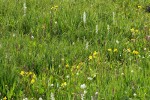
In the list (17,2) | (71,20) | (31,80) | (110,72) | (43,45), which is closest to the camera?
(31,80)

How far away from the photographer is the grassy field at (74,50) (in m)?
3.57

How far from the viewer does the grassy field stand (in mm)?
3574

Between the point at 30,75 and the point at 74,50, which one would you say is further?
the point at 74,50

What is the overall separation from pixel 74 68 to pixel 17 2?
→ 9.86 ft

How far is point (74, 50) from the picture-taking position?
4.76 metres

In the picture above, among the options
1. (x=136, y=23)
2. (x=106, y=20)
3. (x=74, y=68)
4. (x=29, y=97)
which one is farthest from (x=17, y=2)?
(x=29, y=97)

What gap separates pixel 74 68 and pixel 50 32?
1531 mm

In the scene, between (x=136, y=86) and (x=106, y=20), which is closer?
(x=136, y=86)

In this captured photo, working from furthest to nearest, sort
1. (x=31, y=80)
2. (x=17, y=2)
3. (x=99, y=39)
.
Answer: (x=17, y=2) → (x=99, y=39) → (x=31, y=80)

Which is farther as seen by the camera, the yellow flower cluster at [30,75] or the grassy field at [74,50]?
the yellow flower cluster at [30,75]

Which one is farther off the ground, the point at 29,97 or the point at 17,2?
the point at 17,2

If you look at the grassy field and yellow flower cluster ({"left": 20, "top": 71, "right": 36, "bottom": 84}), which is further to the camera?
yellow flower cluster ({"left": 20, "top": 71, "right": 36, "bottom": 84})

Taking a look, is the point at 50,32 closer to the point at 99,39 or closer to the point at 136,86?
the point at 99,39

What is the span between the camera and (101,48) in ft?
16.3
